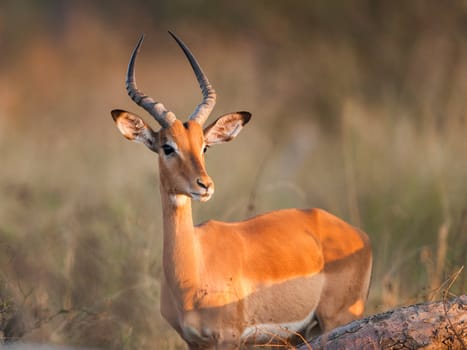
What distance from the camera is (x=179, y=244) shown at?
25.3 feet

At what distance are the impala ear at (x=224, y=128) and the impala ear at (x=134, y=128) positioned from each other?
43cm

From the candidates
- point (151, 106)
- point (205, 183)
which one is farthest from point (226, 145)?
point (205, 183)

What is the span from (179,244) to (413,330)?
7.46 ft

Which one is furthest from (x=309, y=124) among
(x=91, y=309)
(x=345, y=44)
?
(x=91, y=309)

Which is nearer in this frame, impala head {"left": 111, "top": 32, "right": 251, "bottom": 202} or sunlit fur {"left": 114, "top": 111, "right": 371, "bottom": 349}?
impala head {"left": 111, "top": 32, "right": 251, "bottom": 202}

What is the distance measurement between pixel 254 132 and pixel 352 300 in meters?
9.46

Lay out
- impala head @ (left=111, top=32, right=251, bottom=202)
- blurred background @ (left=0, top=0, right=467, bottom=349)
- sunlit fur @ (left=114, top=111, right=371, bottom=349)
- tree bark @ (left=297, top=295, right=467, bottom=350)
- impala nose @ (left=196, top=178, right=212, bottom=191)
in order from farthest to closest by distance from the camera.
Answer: blurred background @ (left=0, top=0, right=467, bottom=349) < sunlit fur @ (left=114, top=111, right=371, bottom=349) < impala head @ (left=111, top=32, right=251, bottom=202) < impala nose @ (left=196, top=178, right=212, bottom=191) < tree bark @ (left=297, top=295, right=467, bottom=350)

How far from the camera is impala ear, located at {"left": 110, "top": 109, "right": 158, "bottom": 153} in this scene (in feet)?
26.0

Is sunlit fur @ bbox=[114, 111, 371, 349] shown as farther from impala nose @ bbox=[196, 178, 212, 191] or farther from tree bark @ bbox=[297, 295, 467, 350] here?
tree bark @ bbox=[297, 295, 467, 350]

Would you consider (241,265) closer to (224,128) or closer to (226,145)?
(224,128)

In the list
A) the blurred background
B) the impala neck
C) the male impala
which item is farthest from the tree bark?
the impala neck

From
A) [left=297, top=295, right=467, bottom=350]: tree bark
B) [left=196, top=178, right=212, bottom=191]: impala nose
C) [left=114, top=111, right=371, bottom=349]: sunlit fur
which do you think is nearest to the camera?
[left=297, top=295, right=467, bottom=350]: tree bark

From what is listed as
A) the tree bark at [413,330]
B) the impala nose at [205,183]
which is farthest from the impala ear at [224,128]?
the tree bark at [413,330]

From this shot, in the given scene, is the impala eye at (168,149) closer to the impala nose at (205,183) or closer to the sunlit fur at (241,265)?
the sunlit fur at (241,265)
